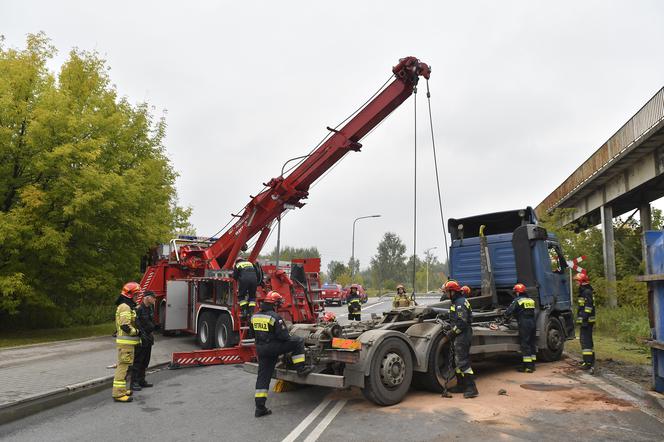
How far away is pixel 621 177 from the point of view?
1944 centimetres

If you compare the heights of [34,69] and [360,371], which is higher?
[34,69]

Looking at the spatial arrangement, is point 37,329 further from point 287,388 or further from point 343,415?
point 343,415

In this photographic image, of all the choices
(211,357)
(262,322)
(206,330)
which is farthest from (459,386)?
(206,330)

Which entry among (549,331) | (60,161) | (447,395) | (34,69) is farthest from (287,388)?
(34,69)

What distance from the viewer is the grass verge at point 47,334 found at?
13812mm

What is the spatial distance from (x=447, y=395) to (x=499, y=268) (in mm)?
3868

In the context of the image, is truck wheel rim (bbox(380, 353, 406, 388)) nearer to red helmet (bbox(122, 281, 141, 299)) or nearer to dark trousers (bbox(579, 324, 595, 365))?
dark trousers (bbox(579, 324, 595, 365))

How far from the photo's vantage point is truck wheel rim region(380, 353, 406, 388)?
6371 millimetres

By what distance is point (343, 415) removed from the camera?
5.97 metres

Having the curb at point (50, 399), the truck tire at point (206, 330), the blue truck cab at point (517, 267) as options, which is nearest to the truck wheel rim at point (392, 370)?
the blue truck cab at point (517, 267)

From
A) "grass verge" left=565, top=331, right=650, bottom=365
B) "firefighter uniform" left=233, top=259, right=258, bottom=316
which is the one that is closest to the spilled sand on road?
"grass verge" left=565, top=331, right=650, bottom=365

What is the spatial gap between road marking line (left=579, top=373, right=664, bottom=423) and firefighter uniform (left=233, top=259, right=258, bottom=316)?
6146 millimetres

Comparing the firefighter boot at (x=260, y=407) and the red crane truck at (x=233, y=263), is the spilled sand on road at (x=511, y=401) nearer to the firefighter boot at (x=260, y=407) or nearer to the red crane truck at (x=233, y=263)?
the firefighter boot at (x=260, y=407)

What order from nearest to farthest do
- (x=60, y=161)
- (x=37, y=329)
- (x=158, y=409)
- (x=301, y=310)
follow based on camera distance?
(x=158, y=409) < (x=301, y=310) < (x=60, y=161) < (x=37, y=329)
